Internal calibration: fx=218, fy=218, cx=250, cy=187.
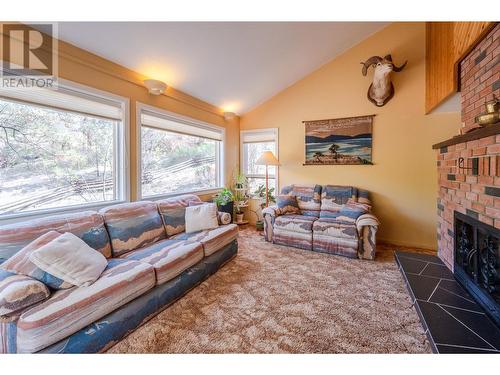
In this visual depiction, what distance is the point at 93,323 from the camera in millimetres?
1406

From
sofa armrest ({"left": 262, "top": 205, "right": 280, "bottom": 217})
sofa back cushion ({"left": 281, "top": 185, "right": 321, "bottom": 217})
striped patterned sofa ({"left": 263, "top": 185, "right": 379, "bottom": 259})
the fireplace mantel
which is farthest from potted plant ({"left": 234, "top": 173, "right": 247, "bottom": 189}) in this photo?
the fireplace mantel

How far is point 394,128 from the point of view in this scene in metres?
3.56

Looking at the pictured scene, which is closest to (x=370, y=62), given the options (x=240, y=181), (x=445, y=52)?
(x=445, y=52)

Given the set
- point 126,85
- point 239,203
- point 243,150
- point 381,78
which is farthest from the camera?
point 243,150

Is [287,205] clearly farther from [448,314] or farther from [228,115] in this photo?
[448,314]

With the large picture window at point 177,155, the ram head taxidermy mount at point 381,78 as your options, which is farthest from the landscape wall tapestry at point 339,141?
the large picture window at point 177,155

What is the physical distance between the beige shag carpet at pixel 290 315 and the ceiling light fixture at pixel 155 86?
2.48 metres

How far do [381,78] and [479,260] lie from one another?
2.82m

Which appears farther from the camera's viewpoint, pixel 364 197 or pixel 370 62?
pixel 364 197

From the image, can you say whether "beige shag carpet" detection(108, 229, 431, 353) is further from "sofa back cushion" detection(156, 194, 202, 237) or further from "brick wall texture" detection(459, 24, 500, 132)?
"brick wall texture" detection(459, 24, 500, 132)

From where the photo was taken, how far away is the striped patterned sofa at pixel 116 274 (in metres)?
1.24

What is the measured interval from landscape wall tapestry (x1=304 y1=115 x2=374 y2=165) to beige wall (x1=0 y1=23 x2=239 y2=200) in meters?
1.96
